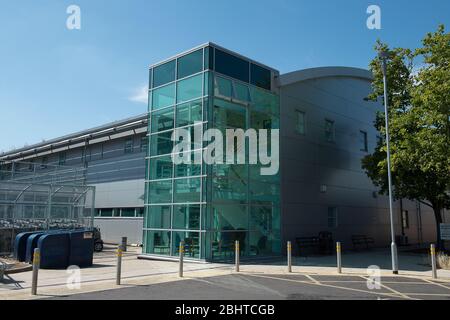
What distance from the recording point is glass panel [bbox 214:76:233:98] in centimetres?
1922

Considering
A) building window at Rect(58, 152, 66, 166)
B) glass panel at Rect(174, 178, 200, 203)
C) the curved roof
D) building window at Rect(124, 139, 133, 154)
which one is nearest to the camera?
glass panel at Rect(174, 178, 200, 203)

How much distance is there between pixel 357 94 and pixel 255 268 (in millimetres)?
16954

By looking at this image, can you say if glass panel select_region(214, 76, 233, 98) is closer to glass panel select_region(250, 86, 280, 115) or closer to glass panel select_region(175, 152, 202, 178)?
glass panel select_region(250, 86, 280, 115)

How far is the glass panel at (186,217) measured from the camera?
18.6m

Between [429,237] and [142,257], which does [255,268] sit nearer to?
[142,257]

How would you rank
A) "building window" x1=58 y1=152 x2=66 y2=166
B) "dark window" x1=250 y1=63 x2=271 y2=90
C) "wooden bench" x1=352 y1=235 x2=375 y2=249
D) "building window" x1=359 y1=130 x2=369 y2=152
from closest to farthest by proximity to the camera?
"dark window" x1=250 y1=63 x2=271 y2=90
"wooden bench" x1=352 y1=235 x2=375 y2=249
"building window" x1=359 y1=130 x2=369 y2=152
"building window" x1=58 y1=152 x2=66 y2=166

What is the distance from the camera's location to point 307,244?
22.0 meters

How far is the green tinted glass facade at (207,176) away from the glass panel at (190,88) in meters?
0.05

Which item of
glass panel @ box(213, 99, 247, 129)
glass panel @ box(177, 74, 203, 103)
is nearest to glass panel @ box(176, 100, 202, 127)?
glass panel @ box(177, 74, 203, 103)

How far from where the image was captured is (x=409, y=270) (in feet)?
51.9

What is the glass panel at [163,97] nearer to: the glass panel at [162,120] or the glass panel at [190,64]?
the glass panel at [162,120]

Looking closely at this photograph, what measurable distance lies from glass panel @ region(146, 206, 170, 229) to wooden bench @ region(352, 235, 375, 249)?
12.4 m

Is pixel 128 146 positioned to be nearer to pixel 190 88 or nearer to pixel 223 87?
pixel 190 88
